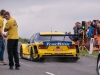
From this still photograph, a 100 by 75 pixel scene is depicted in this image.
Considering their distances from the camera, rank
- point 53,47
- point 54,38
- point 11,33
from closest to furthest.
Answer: point 11,33
point 53,47
point 54,38

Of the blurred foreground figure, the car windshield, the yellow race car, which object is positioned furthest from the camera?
the car windshield

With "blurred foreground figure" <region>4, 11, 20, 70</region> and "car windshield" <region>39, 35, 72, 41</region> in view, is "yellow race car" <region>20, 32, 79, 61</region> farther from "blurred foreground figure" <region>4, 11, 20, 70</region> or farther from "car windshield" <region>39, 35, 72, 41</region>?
"blurred foreground figure" <region>4, 11, 20, 70</region>

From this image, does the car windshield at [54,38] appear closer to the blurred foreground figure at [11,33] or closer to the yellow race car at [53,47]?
the yellow race car at [53,47]

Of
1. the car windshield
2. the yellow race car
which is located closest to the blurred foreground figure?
the yellow race car

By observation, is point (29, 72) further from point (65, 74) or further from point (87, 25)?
point (87, 25)

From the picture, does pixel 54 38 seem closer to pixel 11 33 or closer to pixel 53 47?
pixel 53 47

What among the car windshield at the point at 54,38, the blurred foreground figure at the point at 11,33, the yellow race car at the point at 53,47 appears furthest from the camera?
the car windshield at the point at 54,38

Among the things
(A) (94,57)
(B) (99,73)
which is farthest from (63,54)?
(B) (99,73)

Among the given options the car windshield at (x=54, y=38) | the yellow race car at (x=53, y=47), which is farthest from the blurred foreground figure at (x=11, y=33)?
the car windshield at (x=54, y=38)

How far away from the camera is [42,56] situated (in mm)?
20953

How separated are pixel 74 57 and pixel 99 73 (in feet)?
24.4

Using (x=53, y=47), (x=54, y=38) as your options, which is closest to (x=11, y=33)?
(x=53, y=47)

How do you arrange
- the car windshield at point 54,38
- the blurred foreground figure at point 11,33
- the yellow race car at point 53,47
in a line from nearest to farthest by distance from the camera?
the blurred foreground figure at point 11,33 → the yellow race car at point 53,47 → the car windshield at point 54,38

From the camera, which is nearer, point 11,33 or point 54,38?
point 11,33
